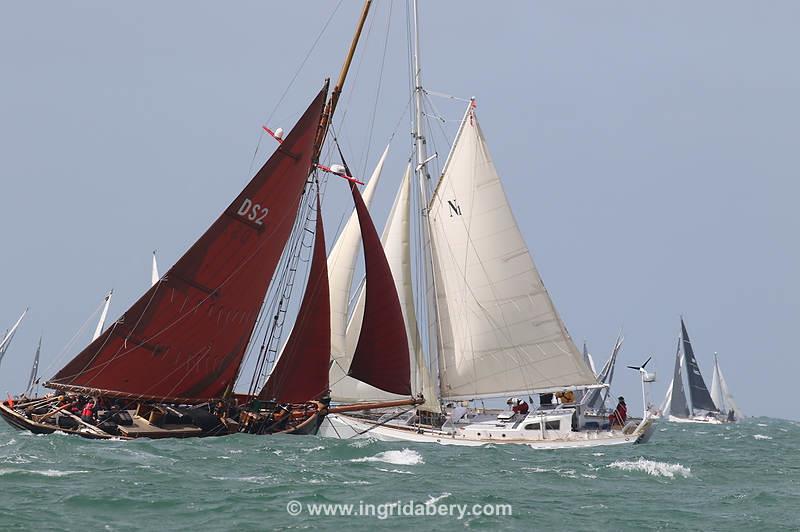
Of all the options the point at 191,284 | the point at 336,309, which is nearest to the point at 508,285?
the point at 336,309

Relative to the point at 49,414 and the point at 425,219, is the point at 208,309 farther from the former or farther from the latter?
the point at 425,219

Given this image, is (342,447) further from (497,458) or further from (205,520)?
(205,520)

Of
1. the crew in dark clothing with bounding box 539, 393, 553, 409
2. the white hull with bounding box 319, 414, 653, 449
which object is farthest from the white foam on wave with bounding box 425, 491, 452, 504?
the crew in dark clothing with bounding box 539, 393, 553, 409

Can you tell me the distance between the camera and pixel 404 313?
44.8m

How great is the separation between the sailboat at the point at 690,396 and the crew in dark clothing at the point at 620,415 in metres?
73.1

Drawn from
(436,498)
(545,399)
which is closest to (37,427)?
(436,498)

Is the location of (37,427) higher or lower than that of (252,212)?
lower

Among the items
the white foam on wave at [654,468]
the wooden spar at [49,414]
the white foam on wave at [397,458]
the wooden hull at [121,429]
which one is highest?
the wooden spar at [49,414]

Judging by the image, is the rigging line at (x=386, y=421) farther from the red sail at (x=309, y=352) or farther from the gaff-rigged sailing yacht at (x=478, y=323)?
the red sail at (x=309, y=352)

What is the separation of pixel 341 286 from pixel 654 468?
17048mm

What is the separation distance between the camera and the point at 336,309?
4384 cm

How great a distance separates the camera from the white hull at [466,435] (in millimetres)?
42281

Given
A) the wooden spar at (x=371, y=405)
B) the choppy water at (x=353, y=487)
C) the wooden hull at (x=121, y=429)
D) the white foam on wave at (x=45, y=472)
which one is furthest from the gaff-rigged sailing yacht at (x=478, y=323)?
the white foam on wave at (x=45, y=472)

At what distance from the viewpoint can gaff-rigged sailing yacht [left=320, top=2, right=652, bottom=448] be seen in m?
44.2
